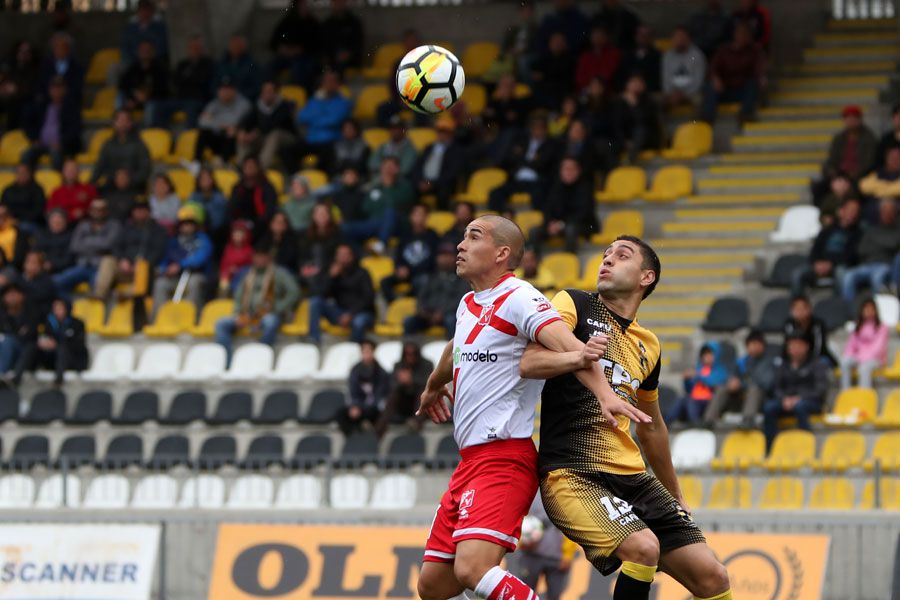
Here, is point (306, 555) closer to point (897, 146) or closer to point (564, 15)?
point (897, 146)

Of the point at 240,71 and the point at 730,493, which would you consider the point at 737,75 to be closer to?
the point at 240,71

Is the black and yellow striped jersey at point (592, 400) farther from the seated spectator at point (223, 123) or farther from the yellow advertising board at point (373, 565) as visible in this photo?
the seated spectator at point (223, 123)

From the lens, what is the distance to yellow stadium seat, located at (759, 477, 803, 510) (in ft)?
53.0

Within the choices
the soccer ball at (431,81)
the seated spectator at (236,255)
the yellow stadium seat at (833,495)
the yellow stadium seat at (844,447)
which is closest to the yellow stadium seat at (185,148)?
the seated spectator at (236,255)

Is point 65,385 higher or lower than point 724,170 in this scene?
lower

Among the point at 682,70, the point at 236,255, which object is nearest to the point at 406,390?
the point at 236,255

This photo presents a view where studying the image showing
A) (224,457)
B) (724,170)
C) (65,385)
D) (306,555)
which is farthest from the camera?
(724,170)

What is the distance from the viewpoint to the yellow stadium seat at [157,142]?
25.6m

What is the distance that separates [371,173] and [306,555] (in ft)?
29.4

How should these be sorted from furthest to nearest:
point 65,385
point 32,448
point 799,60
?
point 799,60
point 65,385
point 32,448

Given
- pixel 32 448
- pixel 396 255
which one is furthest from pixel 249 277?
pixel 32 448

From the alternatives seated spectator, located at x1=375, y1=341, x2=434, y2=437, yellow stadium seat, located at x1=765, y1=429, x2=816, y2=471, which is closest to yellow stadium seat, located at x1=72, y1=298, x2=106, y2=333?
seated spectator, located at x1=375, y1=341, x2=434, y2=437

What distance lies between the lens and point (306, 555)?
15.8 m

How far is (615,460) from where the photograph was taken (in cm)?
903
